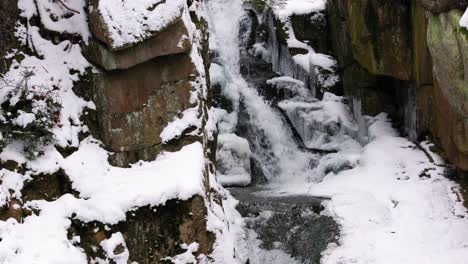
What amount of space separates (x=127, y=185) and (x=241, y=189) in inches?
182

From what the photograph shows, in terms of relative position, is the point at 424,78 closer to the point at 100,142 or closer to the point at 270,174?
the point at 270,174

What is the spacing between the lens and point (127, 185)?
685cm

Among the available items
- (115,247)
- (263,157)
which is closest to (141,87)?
(115,247)

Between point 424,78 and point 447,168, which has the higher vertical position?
point 424,78

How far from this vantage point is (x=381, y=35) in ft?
36.8

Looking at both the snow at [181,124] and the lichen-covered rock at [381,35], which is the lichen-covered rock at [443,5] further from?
the snow at [181,124]

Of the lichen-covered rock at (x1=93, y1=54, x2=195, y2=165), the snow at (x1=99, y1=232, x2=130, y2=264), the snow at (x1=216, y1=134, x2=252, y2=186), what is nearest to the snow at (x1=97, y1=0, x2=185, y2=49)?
the lichen-covered rock at (x1=93, y1=54, x2=195, y2=165)

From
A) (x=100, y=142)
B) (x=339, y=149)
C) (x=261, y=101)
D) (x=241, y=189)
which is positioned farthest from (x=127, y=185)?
(x=261, y=101)

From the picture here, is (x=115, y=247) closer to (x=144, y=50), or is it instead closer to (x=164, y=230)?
(x=164, y=230)

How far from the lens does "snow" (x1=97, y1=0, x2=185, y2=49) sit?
23.8ft

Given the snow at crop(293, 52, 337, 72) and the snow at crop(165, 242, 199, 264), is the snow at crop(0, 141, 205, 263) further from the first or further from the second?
the snow at crop(293, 52, 337, 72)

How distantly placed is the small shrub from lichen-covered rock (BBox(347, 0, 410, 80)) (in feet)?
22.2

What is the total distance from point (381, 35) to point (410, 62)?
90 centimetres

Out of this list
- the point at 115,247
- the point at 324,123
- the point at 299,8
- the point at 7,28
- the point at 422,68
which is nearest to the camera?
the point at 115,247
